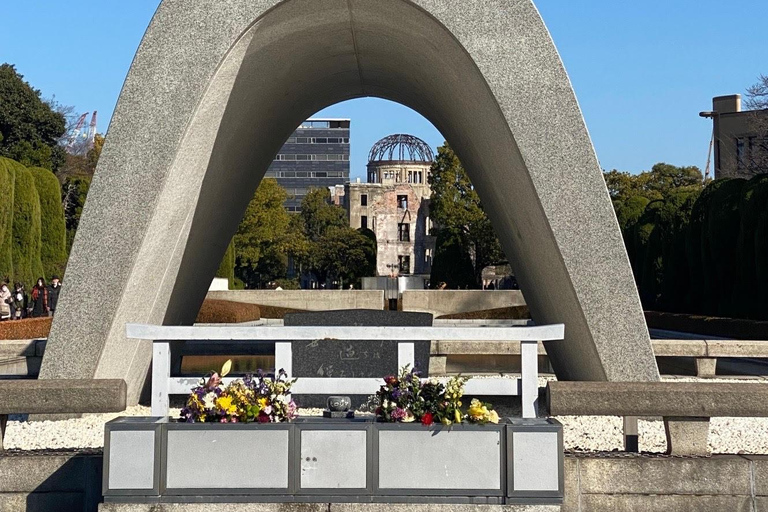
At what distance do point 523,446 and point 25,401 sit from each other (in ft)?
11.2

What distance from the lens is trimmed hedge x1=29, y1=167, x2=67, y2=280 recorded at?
101 ft

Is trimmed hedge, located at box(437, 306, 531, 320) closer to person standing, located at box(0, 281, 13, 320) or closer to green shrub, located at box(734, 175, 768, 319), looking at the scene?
green shrub, located at box(734, 175, 768, 319)

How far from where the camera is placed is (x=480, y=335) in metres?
6.46

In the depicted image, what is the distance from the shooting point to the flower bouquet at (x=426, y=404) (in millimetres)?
5570

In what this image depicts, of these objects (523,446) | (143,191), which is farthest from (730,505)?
(143,191)

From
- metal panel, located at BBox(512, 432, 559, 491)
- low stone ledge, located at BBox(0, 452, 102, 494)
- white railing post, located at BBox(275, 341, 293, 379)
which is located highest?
white railing post, located at BBox(275, 341, 293, 379)

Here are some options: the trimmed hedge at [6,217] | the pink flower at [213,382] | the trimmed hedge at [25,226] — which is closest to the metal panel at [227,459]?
the pink flower at [213,382]

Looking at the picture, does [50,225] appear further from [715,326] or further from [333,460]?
[333,460]

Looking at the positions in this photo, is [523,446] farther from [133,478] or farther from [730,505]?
[133,478]

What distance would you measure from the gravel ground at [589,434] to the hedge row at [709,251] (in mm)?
12535

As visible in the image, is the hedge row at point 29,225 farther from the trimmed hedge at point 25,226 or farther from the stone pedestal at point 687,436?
the stone pedestal at point 687,436

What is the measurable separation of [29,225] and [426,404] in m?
24.9

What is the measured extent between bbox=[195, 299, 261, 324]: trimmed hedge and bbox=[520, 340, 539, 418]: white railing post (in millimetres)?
17977

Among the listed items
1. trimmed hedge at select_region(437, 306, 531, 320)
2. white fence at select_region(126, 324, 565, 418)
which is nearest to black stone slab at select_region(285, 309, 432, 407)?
white fence at select_region(126, 324, 565, 418)
